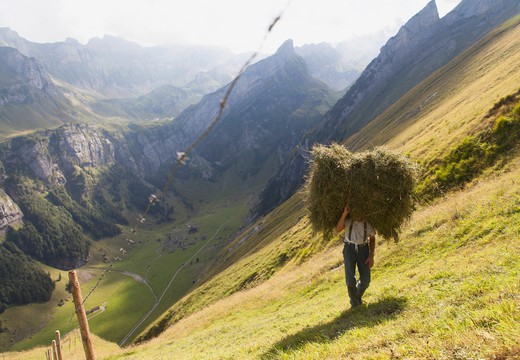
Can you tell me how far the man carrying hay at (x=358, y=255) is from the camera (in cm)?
1254

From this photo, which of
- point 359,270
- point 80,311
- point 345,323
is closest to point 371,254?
point 359,270

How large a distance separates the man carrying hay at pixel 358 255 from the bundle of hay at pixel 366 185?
1.88 feet

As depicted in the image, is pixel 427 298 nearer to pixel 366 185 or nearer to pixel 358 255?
pixel 358 255

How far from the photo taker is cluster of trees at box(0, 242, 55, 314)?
17800 cm

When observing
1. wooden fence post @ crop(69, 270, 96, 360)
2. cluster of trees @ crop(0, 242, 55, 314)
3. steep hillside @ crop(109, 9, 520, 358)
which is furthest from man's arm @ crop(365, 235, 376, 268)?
cluster of trees @ crop(0, 242, 55, 314)

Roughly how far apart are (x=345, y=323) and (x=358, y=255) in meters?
2.78

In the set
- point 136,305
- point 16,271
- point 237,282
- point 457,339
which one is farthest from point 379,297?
point 16,271

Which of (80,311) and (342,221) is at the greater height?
(80,311)

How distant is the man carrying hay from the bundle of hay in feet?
1.88

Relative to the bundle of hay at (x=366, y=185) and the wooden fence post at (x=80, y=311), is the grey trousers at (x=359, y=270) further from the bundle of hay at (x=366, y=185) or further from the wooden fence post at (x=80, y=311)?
the wooden fence post at (x=80, y=311)

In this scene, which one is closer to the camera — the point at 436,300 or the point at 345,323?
the point at 436,300

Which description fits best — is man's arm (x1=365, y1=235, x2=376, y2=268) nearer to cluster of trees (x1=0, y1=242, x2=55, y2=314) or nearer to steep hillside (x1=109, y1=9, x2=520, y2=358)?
steep hillside (x1=109, y1=9, x2=520, y2=358)

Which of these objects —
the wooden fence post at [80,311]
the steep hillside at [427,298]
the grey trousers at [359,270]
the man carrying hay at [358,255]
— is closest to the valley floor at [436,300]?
the steep hillside at [427,298]

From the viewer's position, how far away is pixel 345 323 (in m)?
10.9
